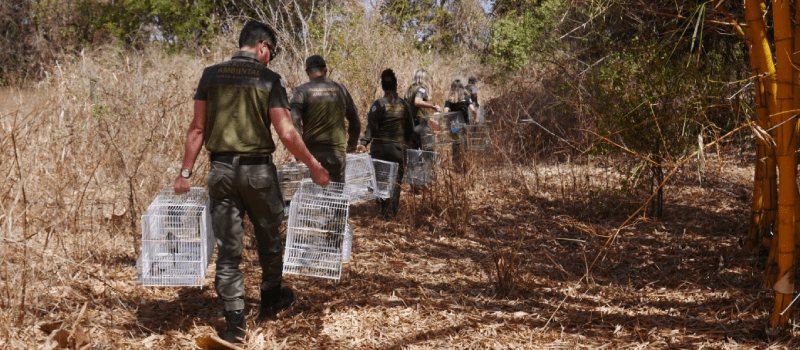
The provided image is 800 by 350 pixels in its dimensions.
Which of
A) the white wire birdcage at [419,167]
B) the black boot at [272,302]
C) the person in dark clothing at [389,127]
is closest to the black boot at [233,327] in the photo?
the black boot at [272,302]

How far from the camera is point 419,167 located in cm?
710

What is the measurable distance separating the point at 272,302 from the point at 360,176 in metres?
2.29

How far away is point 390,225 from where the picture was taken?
6.57 m

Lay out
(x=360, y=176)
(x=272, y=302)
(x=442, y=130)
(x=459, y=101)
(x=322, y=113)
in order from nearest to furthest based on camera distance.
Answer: (x=272, y=302) < (x=322, y=113) < (x=360, y=176) < (x=442, y=130) < (x=459, y=101)

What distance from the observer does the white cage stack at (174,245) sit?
3.62 m

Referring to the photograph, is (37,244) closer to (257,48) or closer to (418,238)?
(257,48)

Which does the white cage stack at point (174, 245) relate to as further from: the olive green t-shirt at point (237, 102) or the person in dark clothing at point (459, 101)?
the person in dark clothing at point (459, 101)

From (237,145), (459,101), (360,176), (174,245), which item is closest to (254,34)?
(237,145)

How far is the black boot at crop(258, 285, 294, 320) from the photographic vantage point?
3.90 meters

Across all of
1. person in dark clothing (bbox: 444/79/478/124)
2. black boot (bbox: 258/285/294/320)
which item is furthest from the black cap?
person in dark clothing (bbox: 444/79/478/124)

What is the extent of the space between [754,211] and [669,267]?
77cm

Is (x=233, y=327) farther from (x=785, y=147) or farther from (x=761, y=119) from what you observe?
(x=761, y=119)

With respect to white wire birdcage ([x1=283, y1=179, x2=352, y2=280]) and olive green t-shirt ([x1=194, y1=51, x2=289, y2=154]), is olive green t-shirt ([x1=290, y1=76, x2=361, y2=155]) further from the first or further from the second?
olive green t-shirt ([x1=194, y1=51, x2=289, y2=154])

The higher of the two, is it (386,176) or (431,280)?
(386,176)
